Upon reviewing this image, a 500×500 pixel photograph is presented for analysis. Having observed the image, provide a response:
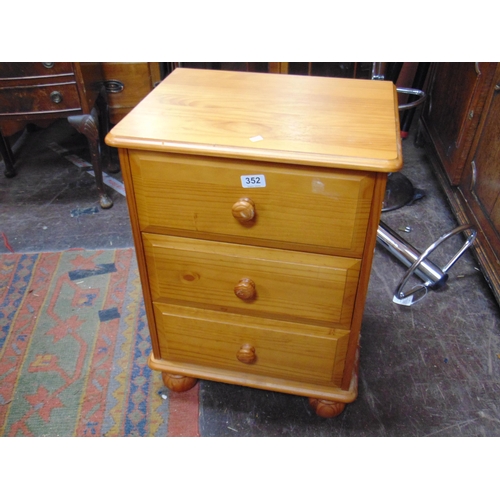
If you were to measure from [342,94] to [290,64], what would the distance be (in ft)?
3.38

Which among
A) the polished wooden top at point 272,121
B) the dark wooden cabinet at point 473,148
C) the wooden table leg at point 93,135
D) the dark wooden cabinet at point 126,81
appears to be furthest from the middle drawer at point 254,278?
the dark wooden cabinet at point 126,81

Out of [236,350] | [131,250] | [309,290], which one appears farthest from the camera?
[131,250]

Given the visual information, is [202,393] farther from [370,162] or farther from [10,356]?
[370,162]

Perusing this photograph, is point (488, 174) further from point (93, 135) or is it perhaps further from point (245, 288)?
point (93, 135)

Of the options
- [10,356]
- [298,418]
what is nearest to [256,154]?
[298,418]

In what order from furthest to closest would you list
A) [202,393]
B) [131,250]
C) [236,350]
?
[131,250]
[202,393]
[236,350]

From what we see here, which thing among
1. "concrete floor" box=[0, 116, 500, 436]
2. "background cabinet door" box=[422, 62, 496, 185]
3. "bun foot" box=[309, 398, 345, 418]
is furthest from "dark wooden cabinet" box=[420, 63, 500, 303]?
"bun foot" box=[309, 398, 345, 418]

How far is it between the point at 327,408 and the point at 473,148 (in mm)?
1175

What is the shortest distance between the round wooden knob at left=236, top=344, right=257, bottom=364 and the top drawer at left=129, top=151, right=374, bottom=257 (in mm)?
297

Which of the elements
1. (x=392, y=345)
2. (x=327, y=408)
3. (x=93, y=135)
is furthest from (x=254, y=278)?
(x=93, y=135)

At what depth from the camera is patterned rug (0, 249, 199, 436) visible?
1.11 meters

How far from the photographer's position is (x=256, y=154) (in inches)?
28.5

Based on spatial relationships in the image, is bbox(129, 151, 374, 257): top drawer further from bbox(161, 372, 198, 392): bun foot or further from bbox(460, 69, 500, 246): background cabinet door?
bbox(460, 69, 500, 246): background cabinet door

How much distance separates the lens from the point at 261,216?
801mm
